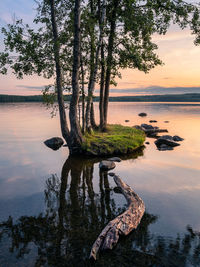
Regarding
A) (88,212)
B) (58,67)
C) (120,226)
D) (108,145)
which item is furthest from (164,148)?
(120,226)

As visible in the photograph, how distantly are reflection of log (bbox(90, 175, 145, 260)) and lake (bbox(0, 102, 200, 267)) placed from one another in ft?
0.73

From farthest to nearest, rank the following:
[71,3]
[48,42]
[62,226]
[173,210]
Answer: [71,3] < [48,42] < [173,210] < [62,226]

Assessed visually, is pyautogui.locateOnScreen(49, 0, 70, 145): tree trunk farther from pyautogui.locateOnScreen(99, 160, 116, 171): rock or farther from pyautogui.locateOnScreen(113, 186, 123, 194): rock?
pyautogui.locateOnScreen(113, 186, 123, 194): rock

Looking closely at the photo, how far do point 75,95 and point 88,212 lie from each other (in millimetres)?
9454

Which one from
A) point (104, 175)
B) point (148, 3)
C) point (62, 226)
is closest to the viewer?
point (62, 226)

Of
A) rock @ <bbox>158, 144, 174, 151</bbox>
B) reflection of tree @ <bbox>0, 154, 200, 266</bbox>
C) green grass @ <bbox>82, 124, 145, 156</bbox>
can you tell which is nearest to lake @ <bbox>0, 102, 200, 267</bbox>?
reflection of tree @ <bbox>0, 154, 200, 266</bbox>

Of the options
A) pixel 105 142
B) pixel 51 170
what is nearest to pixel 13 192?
pixel 51 170

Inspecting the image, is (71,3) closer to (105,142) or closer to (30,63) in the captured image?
(30,63)

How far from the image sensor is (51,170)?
47.2 feet

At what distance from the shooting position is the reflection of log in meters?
6.12

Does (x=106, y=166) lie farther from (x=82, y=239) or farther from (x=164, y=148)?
(x=164, y=148)

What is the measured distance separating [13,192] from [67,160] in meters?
6.23

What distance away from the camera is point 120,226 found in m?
6.72

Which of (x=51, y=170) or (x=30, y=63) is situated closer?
(x=51, y=170)
